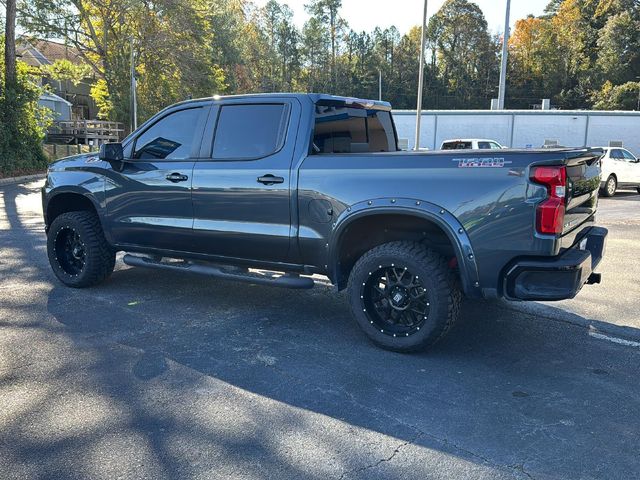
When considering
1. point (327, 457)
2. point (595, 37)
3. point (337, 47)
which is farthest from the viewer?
point (337, 47)

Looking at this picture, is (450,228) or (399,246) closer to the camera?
(450,228)

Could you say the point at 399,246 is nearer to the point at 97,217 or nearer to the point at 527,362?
the point at 527,362

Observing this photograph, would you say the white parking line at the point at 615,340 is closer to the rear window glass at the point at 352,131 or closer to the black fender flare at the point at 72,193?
the rear window glass at the point at 352,131

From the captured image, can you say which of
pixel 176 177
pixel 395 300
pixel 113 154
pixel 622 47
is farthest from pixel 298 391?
pixel 622 47

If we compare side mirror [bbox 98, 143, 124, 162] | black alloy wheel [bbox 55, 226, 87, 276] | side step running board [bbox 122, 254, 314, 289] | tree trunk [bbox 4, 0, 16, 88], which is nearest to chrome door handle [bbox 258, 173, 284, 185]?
side step running board [bbox 122, 254, 314, 289]

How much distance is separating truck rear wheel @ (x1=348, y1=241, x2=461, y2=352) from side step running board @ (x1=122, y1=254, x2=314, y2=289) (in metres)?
0.49

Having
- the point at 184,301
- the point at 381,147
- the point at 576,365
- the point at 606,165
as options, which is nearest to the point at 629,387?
the point at 576,365

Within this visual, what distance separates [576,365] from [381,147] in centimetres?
283

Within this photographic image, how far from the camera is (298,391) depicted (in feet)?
12.3

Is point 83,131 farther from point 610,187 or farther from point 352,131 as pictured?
point 352,131

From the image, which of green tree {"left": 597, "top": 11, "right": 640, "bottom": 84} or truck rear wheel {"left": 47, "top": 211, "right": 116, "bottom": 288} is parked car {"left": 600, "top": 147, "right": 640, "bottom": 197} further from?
green tree {"left": 597, "top": 11, "right": 640, "bottom": 84}

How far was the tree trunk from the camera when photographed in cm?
2039

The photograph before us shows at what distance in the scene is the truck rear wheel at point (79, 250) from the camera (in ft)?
19.8

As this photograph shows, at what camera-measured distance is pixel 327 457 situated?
9.77 feet
